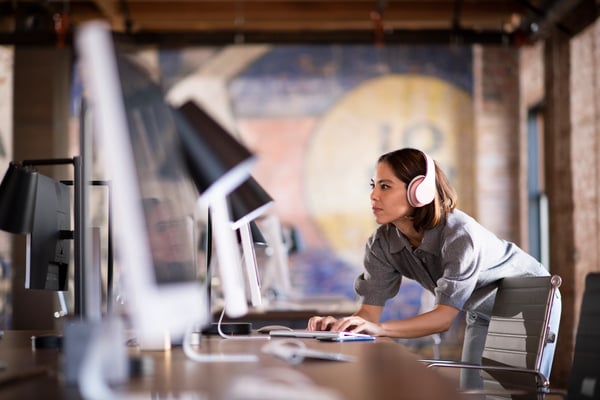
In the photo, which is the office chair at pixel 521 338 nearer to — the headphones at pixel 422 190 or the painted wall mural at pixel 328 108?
the headphones at pixel 422 190

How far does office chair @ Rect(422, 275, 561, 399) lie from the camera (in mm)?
2602

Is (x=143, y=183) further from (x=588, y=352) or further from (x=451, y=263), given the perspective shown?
(x=451, y=263)

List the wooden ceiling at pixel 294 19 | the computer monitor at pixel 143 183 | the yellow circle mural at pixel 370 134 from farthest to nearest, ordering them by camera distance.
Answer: the yellow circle mural at pixel 370 134, the wooden ceiling at pixel 294 19, the computer monitor at pixel 143 183

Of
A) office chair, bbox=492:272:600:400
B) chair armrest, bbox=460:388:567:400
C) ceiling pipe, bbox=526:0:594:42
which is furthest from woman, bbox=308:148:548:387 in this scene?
ceiling pipe, bbox=526:0:594:42

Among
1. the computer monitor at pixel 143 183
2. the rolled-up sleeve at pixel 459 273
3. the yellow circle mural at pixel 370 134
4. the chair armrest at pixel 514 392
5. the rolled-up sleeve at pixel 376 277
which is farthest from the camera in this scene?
the yellow circle mural at pixel 370 134

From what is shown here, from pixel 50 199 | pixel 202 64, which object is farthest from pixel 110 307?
pixel 202 64

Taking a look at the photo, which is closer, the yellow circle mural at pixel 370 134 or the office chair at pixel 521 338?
the office chair at pixel 521 338

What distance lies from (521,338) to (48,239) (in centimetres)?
151

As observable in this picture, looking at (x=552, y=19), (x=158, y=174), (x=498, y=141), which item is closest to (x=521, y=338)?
(x=158, y=174)

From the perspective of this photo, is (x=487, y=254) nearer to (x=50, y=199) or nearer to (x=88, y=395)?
(x=50, y=199)

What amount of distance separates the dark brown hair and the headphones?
0.04m

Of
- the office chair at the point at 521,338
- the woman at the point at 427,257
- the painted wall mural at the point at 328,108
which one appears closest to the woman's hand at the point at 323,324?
the woman at the point at 427,257

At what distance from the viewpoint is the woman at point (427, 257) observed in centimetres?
281

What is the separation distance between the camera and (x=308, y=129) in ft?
30.6
